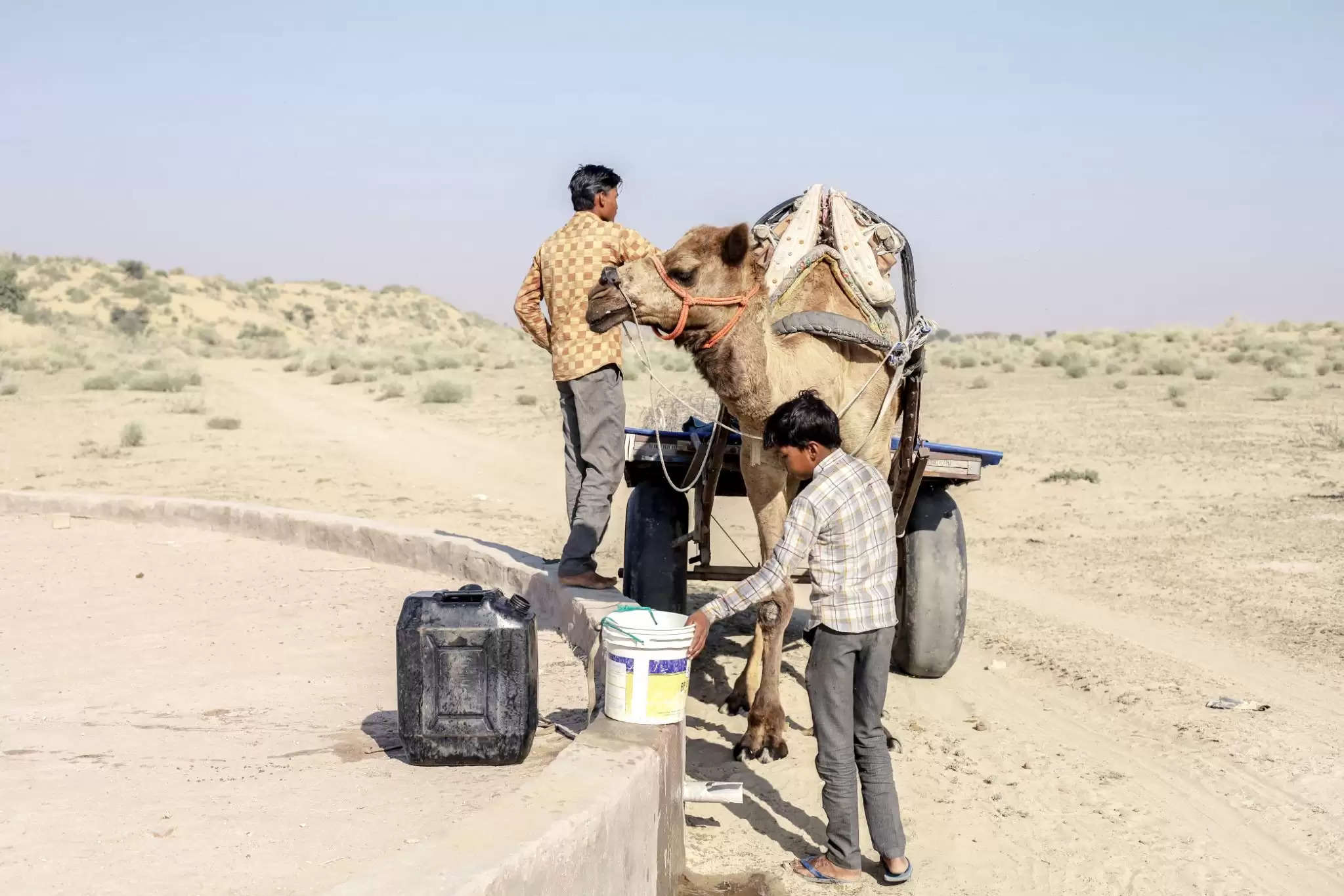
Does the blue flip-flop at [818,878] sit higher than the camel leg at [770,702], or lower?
lower

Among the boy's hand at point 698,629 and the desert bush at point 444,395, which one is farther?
the desert bush at point 444,395

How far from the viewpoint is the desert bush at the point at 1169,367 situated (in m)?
30.8

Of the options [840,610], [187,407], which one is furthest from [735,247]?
[187,407]

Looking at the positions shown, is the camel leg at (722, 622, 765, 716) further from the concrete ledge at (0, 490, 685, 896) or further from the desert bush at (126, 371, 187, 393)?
the desert bush at (126, 371, 187, 393)

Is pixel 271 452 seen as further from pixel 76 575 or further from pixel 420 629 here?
pixel 420 629

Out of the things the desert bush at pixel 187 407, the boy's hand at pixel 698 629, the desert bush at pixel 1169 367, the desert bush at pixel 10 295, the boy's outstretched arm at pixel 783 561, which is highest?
the desert bush at pixel 10 295

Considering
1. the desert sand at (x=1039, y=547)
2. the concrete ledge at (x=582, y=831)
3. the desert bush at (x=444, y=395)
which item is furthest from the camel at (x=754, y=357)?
the desert bush at (x=444, y=395)

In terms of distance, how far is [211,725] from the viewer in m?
5.75

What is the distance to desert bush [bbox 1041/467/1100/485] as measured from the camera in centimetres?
1655

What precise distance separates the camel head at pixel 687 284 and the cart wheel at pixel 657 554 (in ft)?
5.88

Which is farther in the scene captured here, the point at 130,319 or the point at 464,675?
the point at 130,319

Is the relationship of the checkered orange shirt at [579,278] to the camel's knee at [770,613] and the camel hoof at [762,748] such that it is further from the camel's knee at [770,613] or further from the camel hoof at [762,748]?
the camel hoof at [762,748]

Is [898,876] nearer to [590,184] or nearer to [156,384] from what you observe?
[590,184]

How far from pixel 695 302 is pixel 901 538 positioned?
2.33 metres
